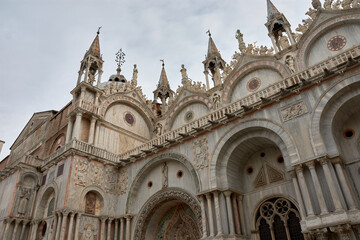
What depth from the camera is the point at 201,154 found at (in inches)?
514

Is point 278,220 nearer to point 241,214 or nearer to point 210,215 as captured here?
point 241,214

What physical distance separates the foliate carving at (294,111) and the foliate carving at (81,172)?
35.3 ft

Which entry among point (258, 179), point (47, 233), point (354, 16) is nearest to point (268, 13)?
point (354, 16)

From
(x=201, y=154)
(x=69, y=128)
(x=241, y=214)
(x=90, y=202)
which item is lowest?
(x=241, y=214)

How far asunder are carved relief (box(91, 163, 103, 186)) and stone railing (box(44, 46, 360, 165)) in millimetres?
615

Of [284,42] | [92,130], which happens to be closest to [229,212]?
[92,130]

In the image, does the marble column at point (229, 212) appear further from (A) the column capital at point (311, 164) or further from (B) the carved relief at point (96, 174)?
(B) the carved relief at point (96, 174)

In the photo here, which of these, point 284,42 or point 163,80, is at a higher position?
point 163,80

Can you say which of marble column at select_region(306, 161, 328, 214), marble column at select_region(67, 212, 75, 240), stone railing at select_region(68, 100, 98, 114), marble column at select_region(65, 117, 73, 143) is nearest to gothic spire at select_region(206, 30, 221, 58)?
stone railing at select_region(68, 100, 98, 114)

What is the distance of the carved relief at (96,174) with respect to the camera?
15328 mm

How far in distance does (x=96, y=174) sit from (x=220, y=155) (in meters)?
7.58

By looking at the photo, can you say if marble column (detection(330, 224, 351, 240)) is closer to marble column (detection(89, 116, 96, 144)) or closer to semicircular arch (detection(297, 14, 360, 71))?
semicircular arch (detection(297, 14, 360, 71))

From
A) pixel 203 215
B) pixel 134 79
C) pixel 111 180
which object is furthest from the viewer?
pixel 134 79

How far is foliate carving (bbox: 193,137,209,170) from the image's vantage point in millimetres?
12797
